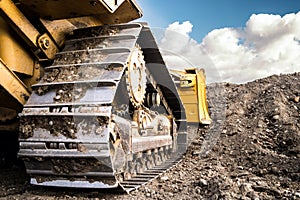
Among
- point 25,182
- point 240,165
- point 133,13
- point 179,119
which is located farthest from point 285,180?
point 179,119

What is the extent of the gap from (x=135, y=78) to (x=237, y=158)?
8.01ft

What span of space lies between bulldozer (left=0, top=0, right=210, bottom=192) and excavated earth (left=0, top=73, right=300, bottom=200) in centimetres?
30

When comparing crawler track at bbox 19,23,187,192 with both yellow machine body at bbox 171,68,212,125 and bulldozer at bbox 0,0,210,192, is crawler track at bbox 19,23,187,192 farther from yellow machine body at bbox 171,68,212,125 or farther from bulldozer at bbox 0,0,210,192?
yellow machine body at bbox 171,68,212,125

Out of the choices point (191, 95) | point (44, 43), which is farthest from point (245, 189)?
point (191, 95)

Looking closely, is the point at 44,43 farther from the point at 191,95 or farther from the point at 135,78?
the point at 191,95

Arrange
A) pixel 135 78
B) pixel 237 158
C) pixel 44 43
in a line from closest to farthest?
1. pixel 44 43
2. pixel 135 78
3. pixel 237 158

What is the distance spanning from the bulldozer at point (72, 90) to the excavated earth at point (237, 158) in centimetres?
30

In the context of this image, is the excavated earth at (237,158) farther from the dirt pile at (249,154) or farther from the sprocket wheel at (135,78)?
the sprocket wheel at (135,78)

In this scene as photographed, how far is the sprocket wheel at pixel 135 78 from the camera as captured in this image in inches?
124

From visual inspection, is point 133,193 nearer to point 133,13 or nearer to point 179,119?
point 133,13

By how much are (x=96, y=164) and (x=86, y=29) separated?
4.33 feet

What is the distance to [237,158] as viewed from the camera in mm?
5074

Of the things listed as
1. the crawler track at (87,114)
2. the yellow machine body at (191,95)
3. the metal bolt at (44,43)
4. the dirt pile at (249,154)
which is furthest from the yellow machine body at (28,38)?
the yellow machine body at (191,95)

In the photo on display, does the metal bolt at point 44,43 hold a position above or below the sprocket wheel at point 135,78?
above
